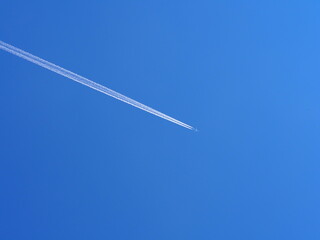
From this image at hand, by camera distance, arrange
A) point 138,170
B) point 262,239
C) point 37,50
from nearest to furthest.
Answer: point 37,50 → point 138,170 → point 262,239

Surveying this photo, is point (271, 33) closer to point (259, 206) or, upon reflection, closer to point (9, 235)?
point (259, 206)

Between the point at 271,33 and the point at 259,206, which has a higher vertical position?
the point at 271,33

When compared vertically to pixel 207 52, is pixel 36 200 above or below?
below

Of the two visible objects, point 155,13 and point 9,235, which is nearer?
point 9,235

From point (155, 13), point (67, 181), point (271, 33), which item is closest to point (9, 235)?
point (67, 181)

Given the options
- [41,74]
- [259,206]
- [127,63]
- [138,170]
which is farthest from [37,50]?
[259,206]

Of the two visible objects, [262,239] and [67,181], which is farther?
[262,239]

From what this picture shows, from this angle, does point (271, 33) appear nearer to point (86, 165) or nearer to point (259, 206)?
point (259, 206)

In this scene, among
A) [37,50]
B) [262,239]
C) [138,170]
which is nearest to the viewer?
[37,50]

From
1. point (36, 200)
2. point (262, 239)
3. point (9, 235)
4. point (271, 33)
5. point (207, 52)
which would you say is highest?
point (271, 33)
